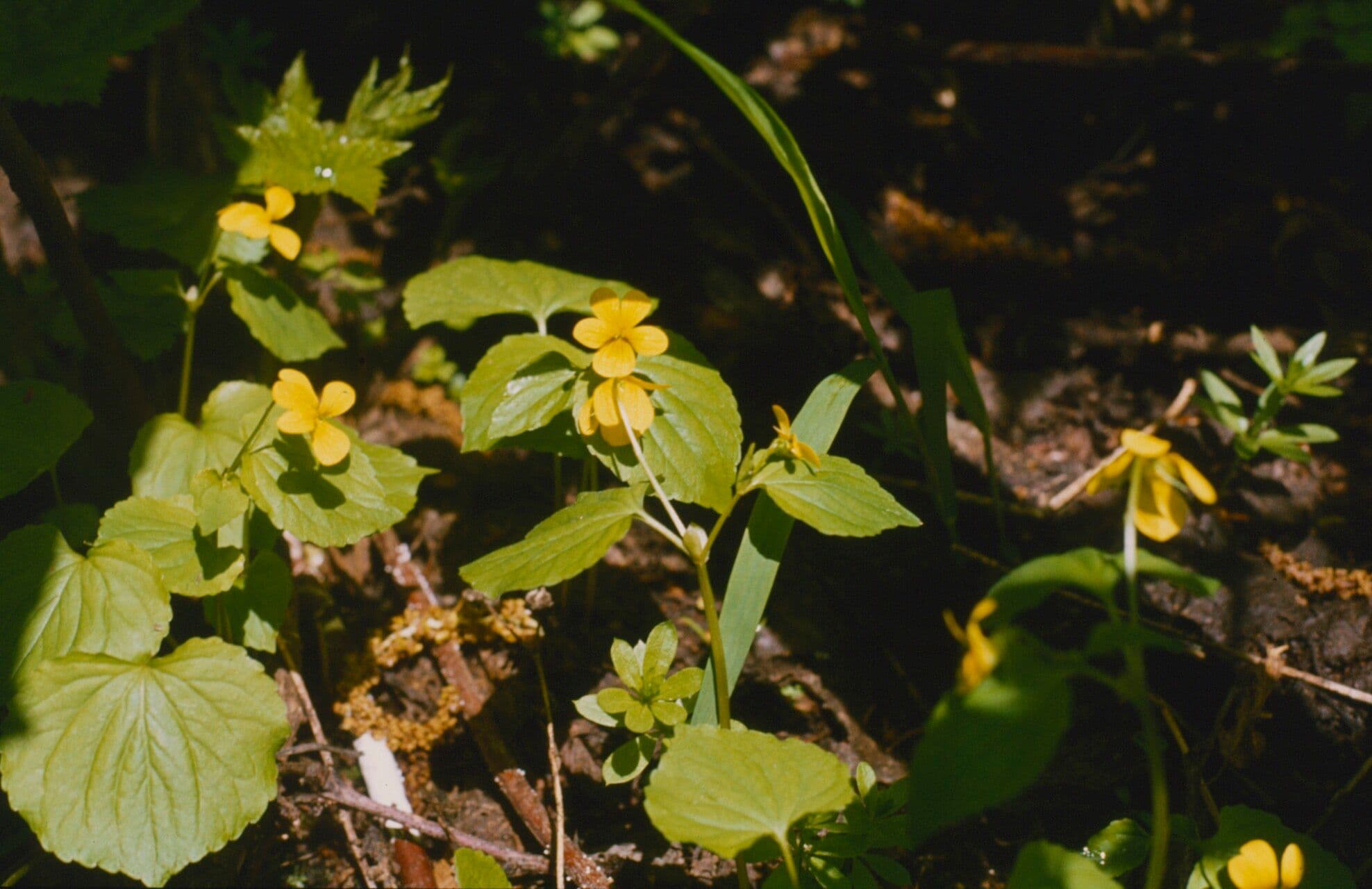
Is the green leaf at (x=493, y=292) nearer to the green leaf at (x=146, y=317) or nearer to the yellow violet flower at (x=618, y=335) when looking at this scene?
the yellow violet flower at (x=618, y=335)

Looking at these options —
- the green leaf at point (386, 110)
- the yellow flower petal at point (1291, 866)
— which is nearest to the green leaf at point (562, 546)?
the yellow flower petal at point (1291, 866)

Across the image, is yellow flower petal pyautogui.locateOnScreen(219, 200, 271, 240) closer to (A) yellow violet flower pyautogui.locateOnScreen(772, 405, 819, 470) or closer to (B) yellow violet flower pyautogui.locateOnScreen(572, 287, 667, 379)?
(B) yellow violet flower pyautogui.locateOnScreen(572, 287, 667, 379)

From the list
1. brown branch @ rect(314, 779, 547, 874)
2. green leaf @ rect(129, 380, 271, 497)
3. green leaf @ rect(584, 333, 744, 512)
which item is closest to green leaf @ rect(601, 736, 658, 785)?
brown branch @ rect(314, 779, 547, 874)

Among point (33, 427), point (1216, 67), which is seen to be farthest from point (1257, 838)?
point (1216, 67)

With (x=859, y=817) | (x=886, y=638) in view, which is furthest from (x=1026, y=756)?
(x=886, y=638)

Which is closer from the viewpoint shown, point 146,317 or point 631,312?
point 631,312

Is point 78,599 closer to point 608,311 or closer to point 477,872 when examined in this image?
point 477,872
